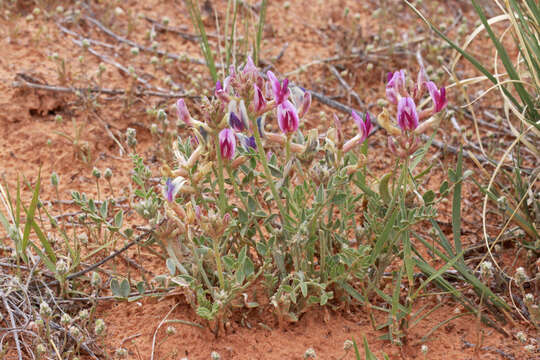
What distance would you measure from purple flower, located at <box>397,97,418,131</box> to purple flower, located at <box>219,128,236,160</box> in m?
0.51

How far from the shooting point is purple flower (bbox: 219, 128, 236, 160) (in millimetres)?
1986

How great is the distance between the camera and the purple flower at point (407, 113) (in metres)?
1.91

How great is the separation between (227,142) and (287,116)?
20 cm

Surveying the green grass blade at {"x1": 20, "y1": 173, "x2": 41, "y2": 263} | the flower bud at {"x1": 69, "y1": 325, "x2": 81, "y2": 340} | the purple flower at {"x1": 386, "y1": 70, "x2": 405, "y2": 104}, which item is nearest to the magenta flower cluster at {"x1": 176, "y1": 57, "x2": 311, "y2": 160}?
the purple flower at {"x1": 386, "y1": 70, "x2": 405, "y2": 104}

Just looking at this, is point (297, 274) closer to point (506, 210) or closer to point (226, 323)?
point (226, 323)

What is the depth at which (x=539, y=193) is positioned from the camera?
2648 millimetres

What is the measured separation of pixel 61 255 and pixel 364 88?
7.15 ft

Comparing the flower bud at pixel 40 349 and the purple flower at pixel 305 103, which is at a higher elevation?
the purple flower at pixel 305 103

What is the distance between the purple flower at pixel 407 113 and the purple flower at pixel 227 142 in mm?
506

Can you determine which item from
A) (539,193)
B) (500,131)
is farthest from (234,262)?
(500,131)

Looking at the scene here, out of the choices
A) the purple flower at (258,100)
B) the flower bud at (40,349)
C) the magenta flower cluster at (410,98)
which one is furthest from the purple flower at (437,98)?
the flower bud at (40,349)

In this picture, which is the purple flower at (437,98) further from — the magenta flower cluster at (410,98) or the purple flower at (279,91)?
the purple flower at (279,91)

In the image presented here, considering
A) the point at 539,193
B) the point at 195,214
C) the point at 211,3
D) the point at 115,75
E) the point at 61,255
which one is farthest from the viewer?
the point at 211,3

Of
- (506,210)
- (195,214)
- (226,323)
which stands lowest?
(226,323)
